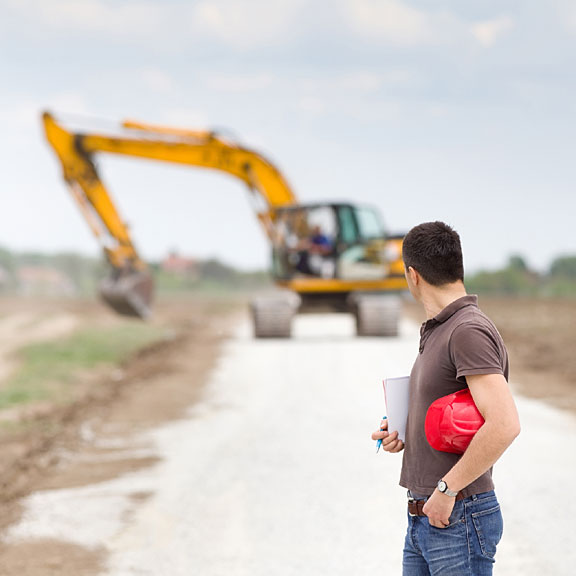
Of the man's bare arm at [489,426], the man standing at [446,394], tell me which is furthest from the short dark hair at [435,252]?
the man's bare arm at [489,426]

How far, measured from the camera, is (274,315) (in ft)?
68.6

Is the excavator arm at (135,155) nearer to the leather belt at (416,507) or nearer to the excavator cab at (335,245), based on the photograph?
the excavator cab at (335,245)

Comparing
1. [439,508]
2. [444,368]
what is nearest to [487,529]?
→ [439,508]

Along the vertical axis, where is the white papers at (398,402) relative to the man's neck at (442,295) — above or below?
below

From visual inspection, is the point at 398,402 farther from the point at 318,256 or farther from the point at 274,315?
the point at 318,256


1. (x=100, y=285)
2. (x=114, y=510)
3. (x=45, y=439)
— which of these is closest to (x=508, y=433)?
(x=114, y=510)

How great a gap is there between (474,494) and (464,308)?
0.61 meters

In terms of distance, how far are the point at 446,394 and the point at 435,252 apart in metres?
0.46

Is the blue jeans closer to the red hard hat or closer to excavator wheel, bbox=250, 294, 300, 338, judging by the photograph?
the red hard hat

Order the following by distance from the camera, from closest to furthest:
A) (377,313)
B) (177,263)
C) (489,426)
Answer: (489,426), (377,313), (177,263)

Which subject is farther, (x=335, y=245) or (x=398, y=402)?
(x=335, y=245)

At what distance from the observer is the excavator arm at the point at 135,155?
22.0 m

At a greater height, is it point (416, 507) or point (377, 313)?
point (416, 507)

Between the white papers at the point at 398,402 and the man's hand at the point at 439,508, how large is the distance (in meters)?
0.29
